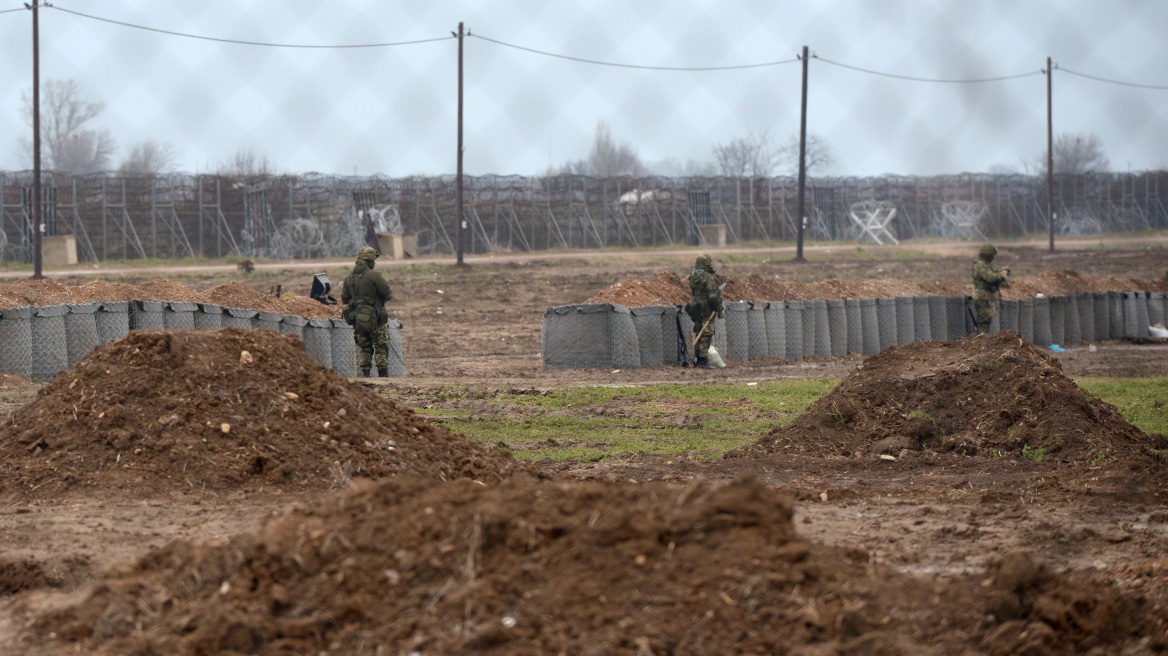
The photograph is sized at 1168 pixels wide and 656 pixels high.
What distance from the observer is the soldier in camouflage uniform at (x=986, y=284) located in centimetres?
2278

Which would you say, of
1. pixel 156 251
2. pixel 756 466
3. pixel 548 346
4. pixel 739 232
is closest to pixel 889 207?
pixel 739 232

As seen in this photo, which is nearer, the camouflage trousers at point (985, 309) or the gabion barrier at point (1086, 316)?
the camouflage trousers at point (985, 309)

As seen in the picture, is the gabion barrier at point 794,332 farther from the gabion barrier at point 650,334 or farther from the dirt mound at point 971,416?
the dirt mound at point 971,416

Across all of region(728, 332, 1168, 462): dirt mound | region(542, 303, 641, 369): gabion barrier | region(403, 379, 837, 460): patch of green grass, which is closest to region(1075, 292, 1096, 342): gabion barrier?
region(403, 379, 837, 460): patch of green grass

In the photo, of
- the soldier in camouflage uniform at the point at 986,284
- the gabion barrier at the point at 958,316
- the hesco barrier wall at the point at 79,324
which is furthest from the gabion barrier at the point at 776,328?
the hesco barrier wall at the point at 79,324

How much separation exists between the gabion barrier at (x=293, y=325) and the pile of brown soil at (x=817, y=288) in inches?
242

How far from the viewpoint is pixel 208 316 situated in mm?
16484

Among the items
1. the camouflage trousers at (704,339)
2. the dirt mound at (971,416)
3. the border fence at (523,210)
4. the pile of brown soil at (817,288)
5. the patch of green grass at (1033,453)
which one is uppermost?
the border fence at (523,210)

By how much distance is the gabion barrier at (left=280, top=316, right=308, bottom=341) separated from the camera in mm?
16828

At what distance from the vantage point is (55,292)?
60.7 ft

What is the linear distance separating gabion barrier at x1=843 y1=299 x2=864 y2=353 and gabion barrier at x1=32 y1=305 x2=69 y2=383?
1365cm

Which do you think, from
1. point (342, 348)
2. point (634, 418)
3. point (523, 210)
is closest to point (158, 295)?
point (342, 348)

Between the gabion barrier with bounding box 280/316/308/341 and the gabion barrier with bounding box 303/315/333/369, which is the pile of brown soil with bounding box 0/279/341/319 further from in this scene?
the gabion barrier with bounding box 280/316/308/341

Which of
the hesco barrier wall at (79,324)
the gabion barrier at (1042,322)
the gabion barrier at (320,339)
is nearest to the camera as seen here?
the hesco barrier wall at (79,324)
